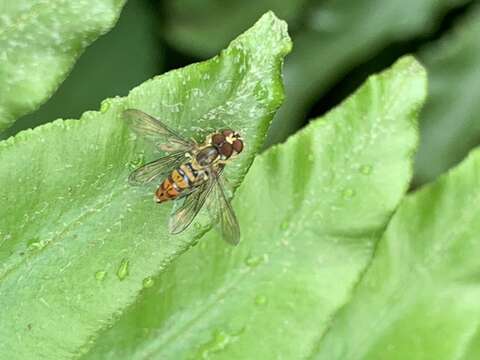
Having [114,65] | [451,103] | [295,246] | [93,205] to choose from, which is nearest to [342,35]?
[451,103]

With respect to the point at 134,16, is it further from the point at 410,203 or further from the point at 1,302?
the point at 1,302

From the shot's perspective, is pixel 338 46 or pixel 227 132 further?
pixel 338 46

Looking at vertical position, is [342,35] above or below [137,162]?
below

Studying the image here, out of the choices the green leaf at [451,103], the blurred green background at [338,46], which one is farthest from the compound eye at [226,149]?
the green leaf at [451,103]

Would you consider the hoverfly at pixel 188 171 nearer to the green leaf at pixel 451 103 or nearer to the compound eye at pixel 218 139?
the compound eye at pixel 218 139

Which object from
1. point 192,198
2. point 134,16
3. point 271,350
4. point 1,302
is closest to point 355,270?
point 271,350

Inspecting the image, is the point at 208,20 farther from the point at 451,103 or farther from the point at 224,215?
the point at 224,215

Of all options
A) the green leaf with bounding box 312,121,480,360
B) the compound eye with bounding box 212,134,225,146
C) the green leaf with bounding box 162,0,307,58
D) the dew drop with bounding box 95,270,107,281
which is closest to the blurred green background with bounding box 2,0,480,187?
the green leaf with bounding box 162,0,307,58

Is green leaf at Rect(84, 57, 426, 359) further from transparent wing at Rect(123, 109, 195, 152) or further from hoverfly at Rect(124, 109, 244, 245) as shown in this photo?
transparent wing at Rect(123, 109, 195, 152)

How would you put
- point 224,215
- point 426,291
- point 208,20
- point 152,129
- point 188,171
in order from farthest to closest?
point 208,20, point 426,291, point 188,171, point 224,215, point 152,129
